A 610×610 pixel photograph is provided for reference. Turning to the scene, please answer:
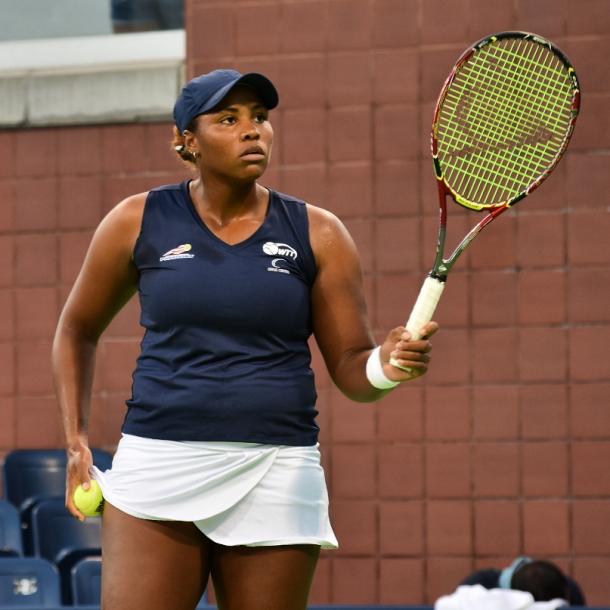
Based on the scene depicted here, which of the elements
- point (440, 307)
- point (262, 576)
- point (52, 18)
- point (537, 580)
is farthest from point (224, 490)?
point (52, 18)

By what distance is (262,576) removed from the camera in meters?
2.80

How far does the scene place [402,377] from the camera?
2689 millimetres

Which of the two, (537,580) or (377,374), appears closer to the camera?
(377,374)

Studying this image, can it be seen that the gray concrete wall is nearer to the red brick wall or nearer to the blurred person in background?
the red brick wall

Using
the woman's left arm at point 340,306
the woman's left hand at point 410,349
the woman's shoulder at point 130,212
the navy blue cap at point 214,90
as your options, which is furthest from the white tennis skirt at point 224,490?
the navy blue cap at point 214,90

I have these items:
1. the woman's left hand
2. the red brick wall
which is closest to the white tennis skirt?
the woman's left hand

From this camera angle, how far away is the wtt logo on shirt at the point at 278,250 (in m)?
2.87

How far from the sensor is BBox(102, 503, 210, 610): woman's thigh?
277 centimetres

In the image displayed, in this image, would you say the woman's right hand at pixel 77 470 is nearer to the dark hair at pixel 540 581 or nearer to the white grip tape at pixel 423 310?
the white grip tape at pixel 423 310

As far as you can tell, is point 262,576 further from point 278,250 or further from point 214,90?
point 214,90

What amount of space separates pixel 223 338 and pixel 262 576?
488 mm

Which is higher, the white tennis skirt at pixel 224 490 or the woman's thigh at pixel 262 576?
the white tennis skirt at pixel 224 490

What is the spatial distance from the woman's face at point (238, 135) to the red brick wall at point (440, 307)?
11.7 feet

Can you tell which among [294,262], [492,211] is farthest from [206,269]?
[492,211]
